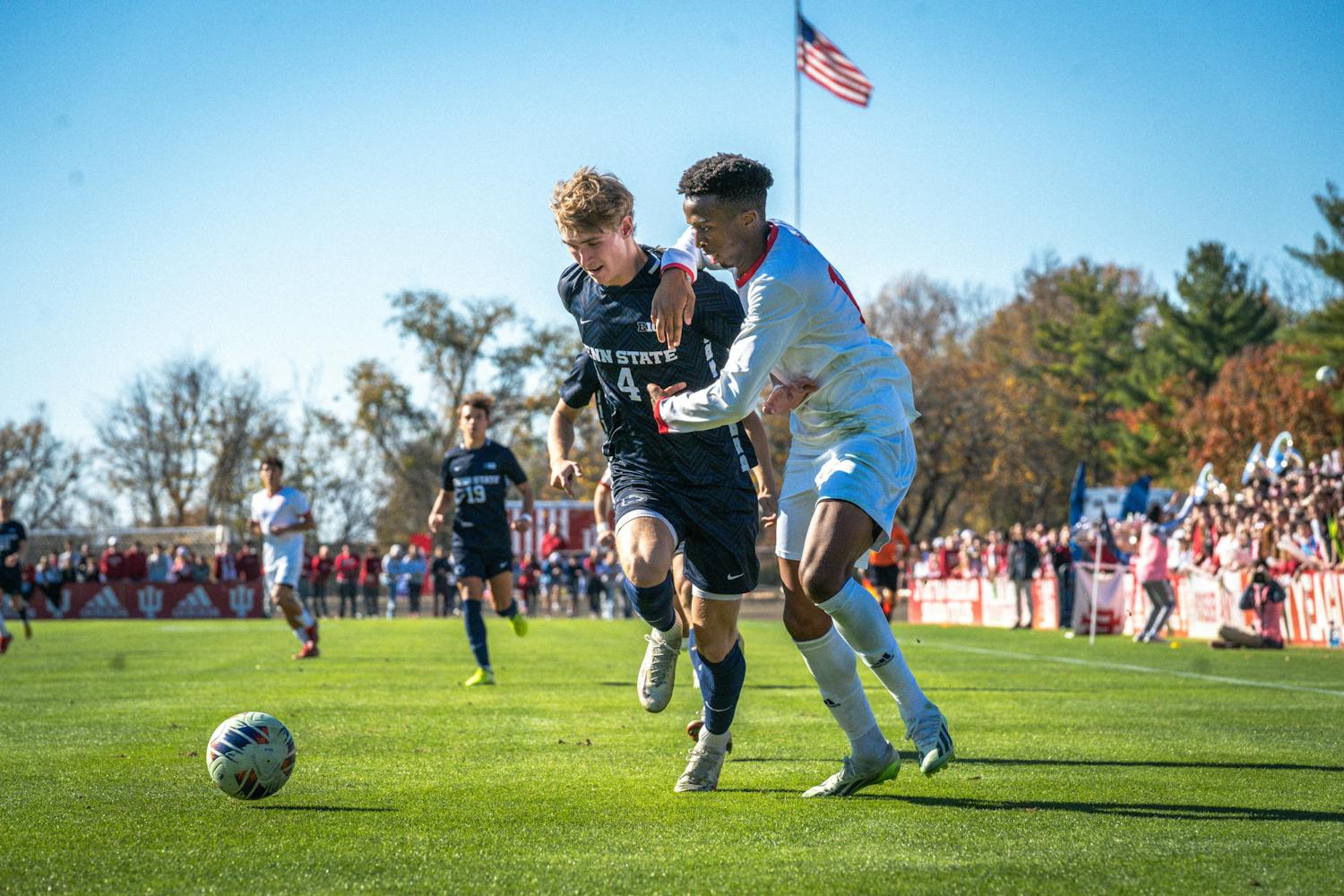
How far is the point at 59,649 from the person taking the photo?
20438 millimetres

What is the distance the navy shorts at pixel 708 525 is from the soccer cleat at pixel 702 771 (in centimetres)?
65

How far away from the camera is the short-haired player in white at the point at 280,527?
1525 centimetres

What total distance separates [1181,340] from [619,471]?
6328 centimetres

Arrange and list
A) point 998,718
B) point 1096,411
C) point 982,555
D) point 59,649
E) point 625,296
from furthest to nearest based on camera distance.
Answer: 1. point 1096,411
2. point 982,555
3. point 59,649
4. point 998,718
5. point 625,296

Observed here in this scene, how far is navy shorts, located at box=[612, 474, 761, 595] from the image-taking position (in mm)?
5867

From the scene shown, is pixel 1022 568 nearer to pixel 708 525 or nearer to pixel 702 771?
pixel 708 525

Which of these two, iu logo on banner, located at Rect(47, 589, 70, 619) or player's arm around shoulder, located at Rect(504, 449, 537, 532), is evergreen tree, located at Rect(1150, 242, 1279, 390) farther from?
player's arm around shoulder, located at Rect(504, 449, 537, 532)

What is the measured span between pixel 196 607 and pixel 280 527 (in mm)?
27831

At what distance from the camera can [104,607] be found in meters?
41.4

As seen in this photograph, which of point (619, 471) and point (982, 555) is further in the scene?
point (982, 555)

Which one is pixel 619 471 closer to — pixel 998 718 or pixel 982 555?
pixel 998 718

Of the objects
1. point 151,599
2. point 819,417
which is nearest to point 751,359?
point 819,417

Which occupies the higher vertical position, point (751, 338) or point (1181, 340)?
point (1181, 340)

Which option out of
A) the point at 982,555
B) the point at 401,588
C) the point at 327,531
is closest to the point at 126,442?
the point at 327,531
